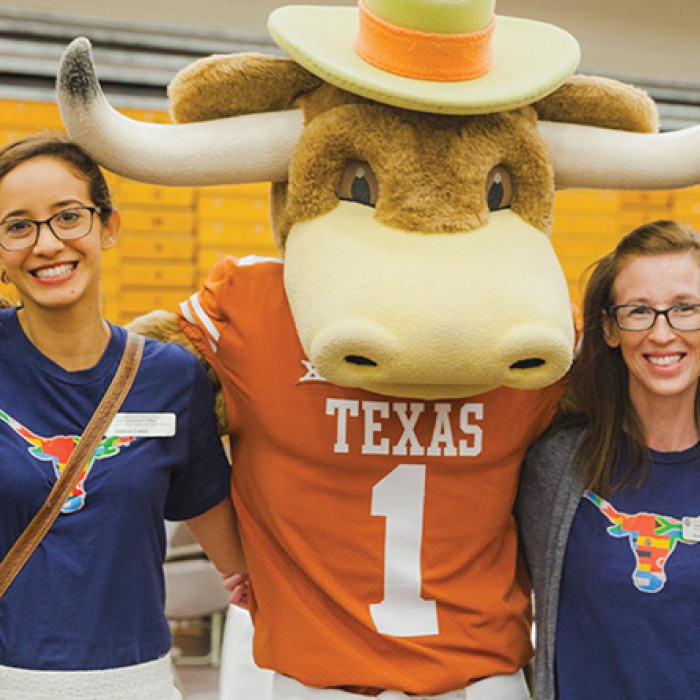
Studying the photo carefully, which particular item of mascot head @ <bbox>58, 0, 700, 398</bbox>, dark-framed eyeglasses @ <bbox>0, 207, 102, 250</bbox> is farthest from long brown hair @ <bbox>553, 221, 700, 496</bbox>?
dark-framed eyeglasses @ <bbox>0, 207, 102, 250</bbox>

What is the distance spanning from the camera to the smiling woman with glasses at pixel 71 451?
1.54 meters

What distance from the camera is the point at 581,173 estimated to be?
1.75 metres

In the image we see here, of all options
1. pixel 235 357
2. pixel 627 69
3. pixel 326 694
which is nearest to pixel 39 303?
pixel 235 357

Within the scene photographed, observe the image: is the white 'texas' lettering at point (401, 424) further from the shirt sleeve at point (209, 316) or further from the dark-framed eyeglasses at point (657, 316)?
the dark-framed eyeglasses at point (657, 316)

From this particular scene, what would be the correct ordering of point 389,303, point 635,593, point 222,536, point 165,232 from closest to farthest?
point 389,303 < point 635,593 < point 222,536 < point 165,232

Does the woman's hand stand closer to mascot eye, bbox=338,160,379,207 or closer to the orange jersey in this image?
the orange jersey

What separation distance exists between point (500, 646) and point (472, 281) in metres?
0.71

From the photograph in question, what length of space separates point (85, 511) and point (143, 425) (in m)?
0.16

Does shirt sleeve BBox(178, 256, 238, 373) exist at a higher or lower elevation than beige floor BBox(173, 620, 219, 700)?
higher

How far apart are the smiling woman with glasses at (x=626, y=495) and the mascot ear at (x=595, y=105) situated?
0.20 meters

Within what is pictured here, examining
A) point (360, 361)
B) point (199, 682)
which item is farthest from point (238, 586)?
point (199, 682)

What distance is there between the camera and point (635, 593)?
168 cm

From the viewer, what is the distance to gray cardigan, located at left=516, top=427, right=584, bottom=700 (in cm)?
175

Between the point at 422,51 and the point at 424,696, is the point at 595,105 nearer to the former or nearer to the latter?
the point at 422,51
